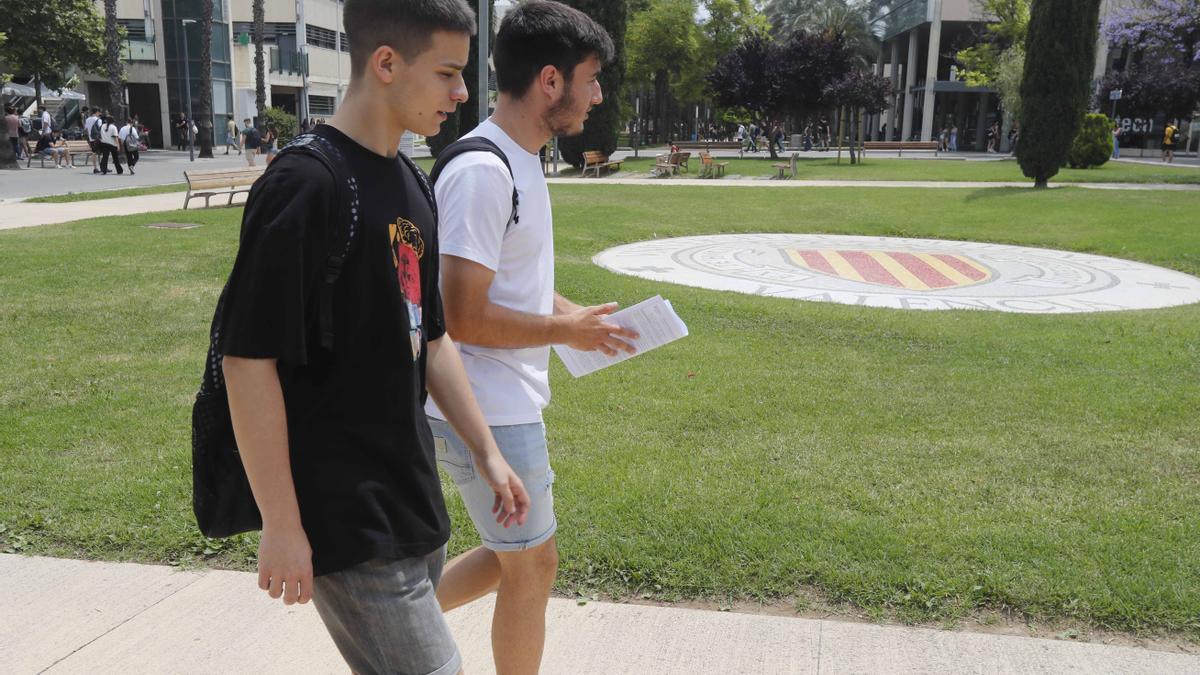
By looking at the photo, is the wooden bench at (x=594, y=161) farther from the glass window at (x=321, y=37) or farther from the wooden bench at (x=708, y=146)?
the glass window at (x=321, y=37)

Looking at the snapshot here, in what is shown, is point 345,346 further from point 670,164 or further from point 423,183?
point 670,164

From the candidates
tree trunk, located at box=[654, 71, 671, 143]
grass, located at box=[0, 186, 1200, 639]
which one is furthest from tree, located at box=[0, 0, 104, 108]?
tree trunk, located at box=[654, 71, 671, 143]

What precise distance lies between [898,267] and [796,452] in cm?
760

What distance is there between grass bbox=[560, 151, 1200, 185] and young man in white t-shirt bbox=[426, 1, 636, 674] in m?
27.0

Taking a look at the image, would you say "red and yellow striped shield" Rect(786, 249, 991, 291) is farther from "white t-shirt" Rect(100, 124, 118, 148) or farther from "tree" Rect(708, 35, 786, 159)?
"tree" Rect(708, 35, 786, 159)

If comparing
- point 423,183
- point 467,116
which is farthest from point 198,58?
point 423,183

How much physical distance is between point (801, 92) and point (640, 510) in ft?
125

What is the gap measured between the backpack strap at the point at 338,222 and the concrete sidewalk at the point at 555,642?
1736 millimetres

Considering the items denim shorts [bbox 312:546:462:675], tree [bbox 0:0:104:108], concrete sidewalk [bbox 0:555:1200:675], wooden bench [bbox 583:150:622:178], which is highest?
tree [bbox 0:0:104:108]

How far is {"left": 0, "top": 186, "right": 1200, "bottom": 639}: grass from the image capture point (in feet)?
12.1

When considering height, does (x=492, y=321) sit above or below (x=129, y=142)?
below

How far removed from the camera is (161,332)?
7750 mm

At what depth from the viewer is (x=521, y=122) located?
255cm

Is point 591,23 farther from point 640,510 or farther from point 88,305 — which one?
point 88,305
